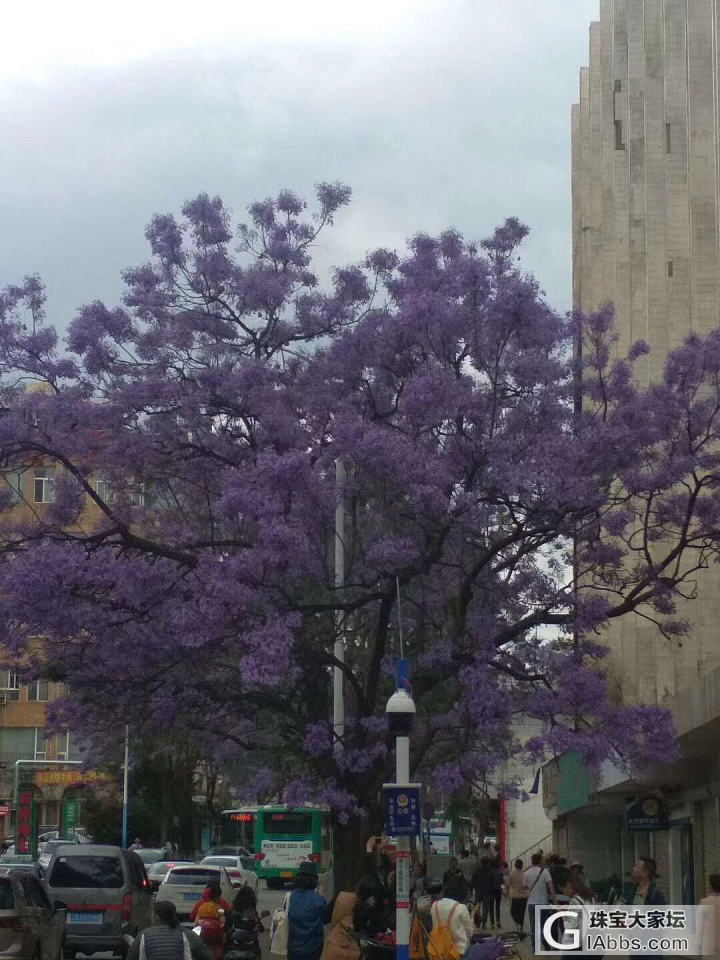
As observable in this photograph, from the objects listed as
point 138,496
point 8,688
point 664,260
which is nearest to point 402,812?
point 138,496

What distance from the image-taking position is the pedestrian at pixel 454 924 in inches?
588

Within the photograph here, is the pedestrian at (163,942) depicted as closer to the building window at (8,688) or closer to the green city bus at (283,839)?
the green city bus at (283,839)

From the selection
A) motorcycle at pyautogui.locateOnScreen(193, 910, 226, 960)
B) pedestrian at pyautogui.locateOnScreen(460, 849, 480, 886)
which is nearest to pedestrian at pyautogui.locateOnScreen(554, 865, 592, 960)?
motorcycle at pyautogui.locateOnScreen(193, 910, 226, 960)

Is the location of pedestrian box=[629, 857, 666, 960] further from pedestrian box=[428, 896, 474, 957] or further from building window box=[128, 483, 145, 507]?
building window box=[128, 483, 145, 507]

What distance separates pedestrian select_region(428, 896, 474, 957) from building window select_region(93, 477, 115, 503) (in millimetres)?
10286

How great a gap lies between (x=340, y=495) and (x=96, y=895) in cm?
687

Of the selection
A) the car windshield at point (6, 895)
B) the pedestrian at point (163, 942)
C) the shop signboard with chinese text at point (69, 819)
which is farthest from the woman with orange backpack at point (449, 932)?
the shop signboard with chinese text at point (69, 819)

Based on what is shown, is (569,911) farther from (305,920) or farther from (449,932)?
(305,920)

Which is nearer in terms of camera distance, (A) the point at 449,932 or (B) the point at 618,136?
(A) the point at 449,932

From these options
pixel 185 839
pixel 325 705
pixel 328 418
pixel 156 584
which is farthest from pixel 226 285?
pixel 185 839

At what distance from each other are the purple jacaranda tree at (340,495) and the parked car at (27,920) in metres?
4.03

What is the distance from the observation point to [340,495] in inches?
859

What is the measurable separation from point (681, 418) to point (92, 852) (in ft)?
35.2

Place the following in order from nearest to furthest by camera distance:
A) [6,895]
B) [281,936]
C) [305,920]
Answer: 1. [305,920]
2. [281,936]
3. [6,895]
